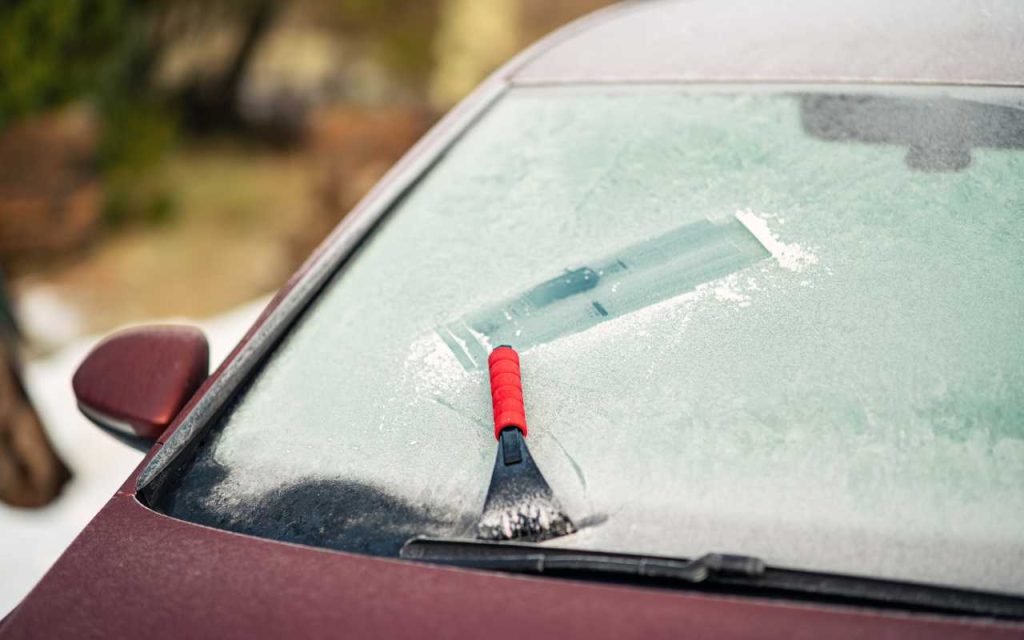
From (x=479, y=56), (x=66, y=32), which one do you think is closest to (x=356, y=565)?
(x=66, y=32)

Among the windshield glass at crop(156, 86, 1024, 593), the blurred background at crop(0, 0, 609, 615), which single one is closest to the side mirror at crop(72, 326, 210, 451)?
the windshield glass at crop(156, 86, 1024, 593)

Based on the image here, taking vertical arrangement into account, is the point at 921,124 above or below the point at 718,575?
above

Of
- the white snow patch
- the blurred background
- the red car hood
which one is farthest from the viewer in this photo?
the blurred background

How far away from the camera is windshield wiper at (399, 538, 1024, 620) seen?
92cm

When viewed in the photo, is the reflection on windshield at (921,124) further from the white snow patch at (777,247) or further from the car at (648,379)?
the white snow patch at (777,247)

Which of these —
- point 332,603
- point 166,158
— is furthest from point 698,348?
point 166,158

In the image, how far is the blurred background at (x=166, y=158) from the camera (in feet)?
11.0

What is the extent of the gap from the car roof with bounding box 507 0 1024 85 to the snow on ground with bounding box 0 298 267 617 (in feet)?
6.09

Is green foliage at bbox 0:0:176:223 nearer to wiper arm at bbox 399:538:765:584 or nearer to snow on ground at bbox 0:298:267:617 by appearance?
snow on ground at bbox 0:298:267:617

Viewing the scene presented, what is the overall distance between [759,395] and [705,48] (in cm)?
88

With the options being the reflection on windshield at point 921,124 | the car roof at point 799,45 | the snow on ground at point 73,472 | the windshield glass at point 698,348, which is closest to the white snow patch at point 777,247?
the windshield glass at point 698,348

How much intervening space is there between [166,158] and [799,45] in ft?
18.7

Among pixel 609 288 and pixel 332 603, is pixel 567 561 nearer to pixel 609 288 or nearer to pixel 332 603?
pixel 332 603

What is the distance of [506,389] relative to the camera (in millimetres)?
1196
